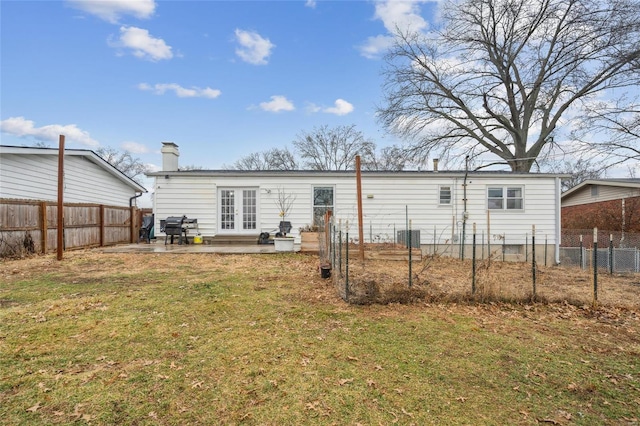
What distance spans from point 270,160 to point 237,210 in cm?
2074

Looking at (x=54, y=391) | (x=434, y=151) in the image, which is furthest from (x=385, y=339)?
(x=434, y=151)

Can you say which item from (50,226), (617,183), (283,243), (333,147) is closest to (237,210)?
(283,243)

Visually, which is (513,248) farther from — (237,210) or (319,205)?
(237,210)

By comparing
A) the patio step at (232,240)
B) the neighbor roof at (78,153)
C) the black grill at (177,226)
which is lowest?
the patio step at (232,240)

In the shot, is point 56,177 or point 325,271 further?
point 56,177

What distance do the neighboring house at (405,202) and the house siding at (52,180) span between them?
376 cm

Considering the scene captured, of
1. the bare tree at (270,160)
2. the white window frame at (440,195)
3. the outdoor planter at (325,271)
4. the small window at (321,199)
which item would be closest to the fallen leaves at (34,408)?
the outdoor planter at (325,271)

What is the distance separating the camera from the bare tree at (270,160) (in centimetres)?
3066

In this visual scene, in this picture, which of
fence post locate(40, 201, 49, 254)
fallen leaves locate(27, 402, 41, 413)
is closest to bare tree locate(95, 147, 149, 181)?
fence post locate(40, 201, 49, 254)

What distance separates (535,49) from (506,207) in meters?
11.1

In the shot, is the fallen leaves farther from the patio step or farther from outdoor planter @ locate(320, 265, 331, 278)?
the patio step

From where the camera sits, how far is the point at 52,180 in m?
11.4

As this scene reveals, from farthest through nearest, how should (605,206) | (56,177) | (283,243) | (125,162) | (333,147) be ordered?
(125,162), (333,147), (605,206), (56,177), (283,243)

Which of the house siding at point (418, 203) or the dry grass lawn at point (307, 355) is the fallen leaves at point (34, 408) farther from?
the house siding at point (418, 203)
